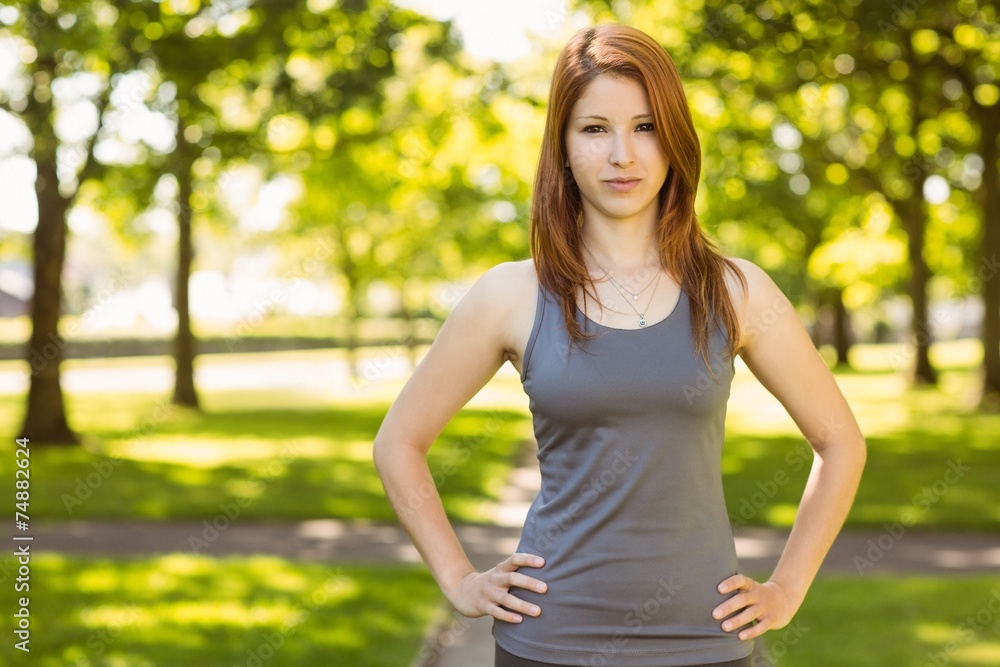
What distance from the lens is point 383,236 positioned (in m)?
33.9

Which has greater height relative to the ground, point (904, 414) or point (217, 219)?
point (217, 219)

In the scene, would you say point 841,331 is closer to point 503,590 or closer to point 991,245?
point 991,245

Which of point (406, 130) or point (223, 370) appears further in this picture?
point (223, 370)

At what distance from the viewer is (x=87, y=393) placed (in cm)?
3362

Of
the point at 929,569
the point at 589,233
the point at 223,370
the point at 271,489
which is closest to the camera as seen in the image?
the point at 589,233

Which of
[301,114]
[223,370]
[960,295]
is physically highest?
[301,114]

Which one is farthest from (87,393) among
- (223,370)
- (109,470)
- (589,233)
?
(589,233)

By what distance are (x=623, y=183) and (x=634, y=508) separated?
0.65 meters

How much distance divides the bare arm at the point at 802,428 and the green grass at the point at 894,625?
384cm

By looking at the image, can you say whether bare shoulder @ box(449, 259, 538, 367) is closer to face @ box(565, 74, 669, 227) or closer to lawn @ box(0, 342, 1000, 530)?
face @ box(565, 74, 669, 227)

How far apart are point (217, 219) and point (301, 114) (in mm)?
14310

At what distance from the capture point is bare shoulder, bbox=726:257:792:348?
2250mm

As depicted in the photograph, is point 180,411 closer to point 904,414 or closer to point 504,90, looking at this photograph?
point 504,90

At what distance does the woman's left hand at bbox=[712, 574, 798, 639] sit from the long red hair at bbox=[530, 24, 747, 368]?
0.44 meters
